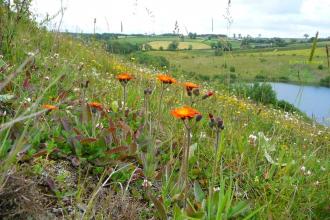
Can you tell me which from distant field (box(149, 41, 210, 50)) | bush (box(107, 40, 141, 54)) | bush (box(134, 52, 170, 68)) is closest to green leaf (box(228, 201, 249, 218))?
distant field (box(149, 41, 210, 50))

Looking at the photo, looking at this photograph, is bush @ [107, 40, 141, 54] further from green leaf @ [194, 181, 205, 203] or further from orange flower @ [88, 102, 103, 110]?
green leaf @ [194, 181, 205, 203]

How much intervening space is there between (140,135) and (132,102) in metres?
0.90

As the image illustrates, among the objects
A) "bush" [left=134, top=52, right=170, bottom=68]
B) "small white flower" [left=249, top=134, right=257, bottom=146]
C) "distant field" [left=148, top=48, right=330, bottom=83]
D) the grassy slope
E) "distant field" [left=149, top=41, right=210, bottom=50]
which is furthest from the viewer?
"bush" [left=134, top=52, right=170, bottom=68]

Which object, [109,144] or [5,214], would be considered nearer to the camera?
[5,214]

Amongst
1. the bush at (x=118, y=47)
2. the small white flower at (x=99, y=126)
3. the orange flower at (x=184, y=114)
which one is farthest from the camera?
the bush at (x=118, y=47)

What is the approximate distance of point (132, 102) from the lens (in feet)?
11.5

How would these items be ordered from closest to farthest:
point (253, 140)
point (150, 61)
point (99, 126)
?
point (99, 126) < point (253, 140) < point (150, 61)

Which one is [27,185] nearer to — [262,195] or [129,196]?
[129,196]

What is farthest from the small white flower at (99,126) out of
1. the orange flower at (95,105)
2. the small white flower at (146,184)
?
the small white flower at (146,184)

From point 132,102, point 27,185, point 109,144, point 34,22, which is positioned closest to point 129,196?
point 109,144

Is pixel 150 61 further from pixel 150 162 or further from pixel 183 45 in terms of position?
pixel 150 162

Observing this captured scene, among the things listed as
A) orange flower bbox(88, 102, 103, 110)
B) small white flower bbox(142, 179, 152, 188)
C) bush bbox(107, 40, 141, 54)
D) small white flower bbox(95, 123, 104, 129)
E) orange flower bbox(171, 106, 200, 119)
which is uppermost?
bush bbox(107, 40, 141, 54)

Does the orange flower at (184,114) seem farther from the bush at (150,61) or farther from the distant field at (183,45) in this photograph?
the bush at (150,61)

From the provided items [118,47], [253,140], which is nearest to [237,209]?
[253,140]
